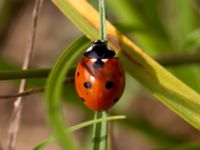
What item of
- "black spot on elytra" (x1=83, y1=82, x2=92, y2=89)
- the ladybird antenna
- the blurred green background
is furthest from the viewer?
the blurred green background

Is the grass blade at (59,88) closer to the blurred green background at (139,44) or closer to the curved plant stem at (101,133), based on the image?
the curved plant stem at (101,133)

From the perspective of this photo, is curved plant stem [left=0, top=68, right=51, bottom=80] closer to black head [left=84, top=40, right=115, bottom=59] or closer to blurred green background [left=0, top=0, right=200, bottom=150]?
black head [left=84, top=40, right=115, bottom=59]


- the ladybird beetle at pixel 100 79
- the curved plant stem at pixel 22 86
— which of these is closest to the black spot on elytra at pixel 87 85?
the ladybird beetle at pixel 100 79

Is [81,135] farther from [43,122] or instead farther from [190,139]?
[190,139]

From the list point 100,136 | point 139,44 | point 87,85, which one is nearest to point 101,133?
point 100,136

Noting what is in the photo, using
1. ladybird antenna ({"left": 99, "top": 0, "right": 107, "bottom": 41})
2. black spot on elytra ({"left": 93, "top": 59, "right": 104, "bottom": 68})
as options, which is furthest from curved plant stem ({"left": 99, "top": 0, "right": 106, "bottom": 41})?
black spot on elytra ({"left": 93, "top": 59, "right": 104, "bottom": 68})
